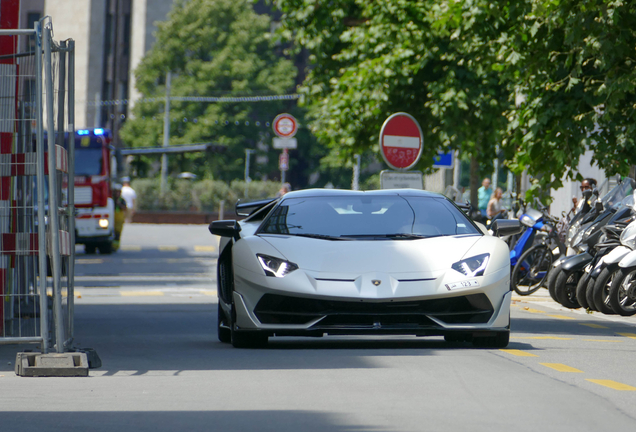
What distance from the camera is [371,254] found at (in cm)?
873

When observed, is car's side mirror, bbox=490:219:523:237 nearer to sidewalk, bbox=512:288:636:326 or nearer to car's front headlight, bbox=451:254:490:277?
car's front headlight, bbox=451:254:490:277

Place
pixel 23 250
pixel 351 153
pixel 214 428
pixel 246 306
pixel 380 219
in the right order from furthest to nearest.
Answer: pixel 351 153, pixel 380 219, pixel 246 306, pixel 23 250, pixel 214 428

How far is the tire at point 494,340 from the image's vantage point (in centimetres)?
904

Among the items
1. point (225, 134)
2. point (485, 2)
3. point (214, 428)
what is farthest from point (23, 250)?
point (225, 134)

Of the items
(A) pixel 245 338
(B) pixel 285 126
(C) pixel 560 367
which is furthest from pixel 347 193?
(B) pixel 285 126

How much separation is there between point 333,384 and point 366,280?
1.67m

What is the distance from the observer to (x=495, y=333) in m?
8.99

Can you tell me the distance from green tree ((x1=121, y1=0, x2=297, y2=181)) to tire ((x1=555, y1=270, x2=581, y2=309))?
57299 millimetres

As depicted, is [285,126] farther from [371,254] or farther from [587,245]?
[371,254]

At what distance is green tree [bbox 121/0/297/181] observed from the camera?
7138 centimetres

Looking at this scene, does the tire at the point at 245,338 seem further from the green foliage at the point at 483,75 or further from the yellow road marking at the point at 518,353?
the green foliage at the point at 483,75

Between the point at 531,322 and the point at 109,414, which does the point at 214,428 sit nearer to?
the point at 109,414

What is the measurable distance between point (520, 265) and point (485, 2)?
349 cm

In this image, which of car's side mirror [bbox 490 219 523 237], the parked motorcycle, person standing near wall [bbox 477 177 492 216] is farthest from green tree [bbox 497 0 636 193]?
person standing near wall [bbox 477 177 492 216]
